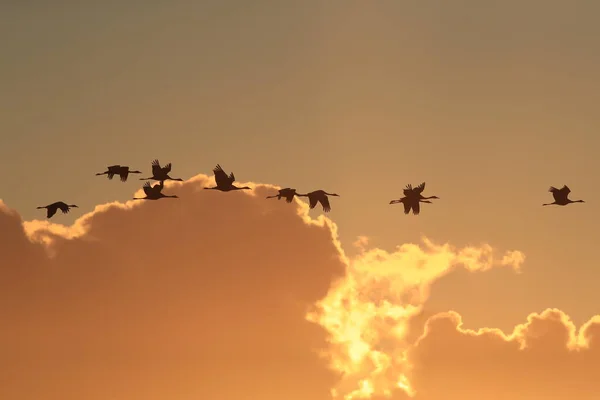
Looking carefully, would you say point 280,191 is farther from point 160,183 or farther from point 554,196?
point 554,196

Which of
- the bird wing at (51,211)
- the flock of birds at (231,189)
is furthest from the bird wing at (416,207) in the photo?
the bird wing at (51,211)

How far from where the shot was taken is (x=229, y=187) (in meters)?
146

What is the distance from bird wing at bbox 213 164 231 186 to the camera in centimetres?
14400

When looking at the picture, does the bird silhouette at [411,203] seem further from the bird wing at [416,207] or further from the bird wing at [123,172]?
the bird wing at [123,172]

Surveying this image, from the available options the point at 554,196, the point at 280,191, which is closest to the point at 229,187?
the point at 280,191

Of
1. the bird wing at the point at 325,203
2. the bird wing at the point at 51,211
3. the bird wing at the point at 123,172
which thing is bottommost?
the bird wing at the point at 51,211

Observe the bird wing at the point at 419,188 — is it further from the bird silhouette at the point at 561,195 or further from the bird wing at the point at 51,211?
the bird wing at the point at 51,211

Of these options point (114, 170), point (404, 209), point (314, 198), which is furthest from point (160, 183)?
point (404, 209)

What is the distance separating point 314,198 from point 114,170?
871 inches

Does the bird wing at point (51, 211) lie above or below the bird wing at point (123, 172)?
below

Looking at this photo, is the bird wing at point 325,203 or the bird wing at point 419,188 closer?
the bird wing at point 325,203

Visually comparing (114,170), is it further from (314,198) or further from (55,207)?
(314,198)

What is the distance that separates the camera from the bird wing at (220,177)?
144000 mm

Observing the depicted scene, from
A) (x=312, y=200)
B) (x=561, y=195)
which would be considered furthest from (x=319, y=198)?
(x=561, y=195)
